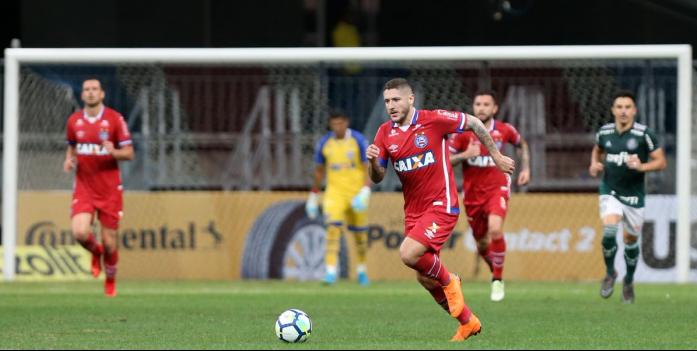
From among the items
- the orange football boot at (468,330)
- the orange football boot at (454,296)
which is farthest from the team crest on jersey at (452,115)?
the orange football boot at (468,330)

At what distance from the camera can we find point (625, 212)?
14938mm

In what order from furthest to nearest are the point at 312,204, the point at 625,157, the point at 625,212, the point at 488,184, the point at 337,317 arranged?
the point at 312,204 → the point at 488,184 → the point at 625,212 → the point at 625,157 → the point at 337,317

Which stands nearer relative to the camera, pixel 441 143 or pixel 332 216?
pixel 441 143

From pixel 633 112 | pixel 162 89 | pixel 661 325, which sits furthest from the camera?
pixel 162 89

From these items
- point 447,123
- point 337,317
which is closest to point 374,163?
point 447,123

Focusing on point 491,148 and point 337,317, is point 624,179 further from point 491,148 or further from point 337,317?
point 491,148

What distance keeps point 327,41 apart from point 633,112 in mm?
10250

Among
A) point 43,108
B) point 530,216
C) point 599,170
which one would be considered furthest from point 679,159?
point 43,108

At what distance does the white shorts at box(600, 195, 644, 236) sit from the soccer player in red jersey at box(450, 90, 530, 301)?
0.85 meters

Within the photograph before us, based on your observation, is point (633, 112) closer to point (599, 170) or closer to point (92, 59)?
point (599, 170)

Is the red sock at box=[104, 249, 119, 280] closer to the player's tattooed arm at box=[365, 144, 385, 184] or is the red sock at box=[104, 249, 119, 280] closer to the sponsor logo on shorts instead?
the player's tattooed arm at box=[365, 144, 385, 184]

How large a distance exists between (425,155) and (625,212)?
4.74 meters

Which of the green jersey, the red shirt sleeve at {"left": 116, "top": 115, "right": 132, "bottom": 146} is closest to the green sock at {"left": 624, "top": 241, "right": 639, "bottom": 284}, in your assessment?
the green jersey

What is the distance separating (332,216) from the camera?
18609 millimetres
